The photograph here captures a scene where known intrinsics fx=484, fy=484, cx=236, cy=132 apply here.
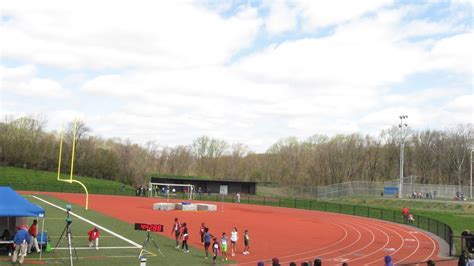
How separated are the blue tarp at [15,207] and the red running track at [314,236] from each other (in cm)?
996

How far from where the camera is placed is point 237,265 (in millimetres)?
23188

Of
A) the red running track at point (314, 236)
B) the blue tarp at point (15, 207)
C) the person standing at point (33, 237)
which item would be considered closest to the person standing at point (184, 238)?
the red running track at point (314, 236)

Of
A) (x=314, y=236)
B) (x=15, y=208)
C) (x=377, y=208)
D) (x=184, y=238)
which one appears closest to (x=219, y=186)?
(x=377, y=208)

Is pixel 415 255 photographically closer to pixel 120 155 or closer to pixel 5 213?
pixel 5 213

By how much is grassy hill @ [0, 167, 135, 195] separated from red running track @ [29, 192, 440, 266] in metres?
31.3

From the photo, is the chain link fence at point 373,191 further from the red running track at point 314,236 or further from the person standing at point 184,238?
the person standing at point 184,238

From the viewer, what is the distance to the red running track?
88.1 ft

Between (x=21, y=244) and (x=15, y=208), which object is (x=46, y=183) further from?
(x=21, y=244)

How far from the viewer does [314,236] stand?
35.4m

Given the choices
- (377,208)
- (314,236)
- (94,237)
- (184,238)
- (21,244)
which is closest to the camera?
(21,244)

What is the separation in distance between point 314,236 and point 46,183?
2482 inches

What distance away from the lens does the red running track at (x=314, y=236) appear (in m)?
26.8

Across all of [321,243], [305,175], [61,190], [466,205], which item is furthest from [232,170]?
[321,243]

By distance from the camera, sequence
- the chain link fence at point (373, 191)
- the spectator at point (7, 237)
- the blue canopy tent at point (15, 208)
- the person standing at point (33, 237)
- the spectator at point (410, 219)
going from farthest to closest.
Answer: the chain link fence at point (373, 191), the spectator at point (410, 219), the spectator at point (7, 237), the person standing at point (33, 237), the blue canopy tent at point (15, 208)
